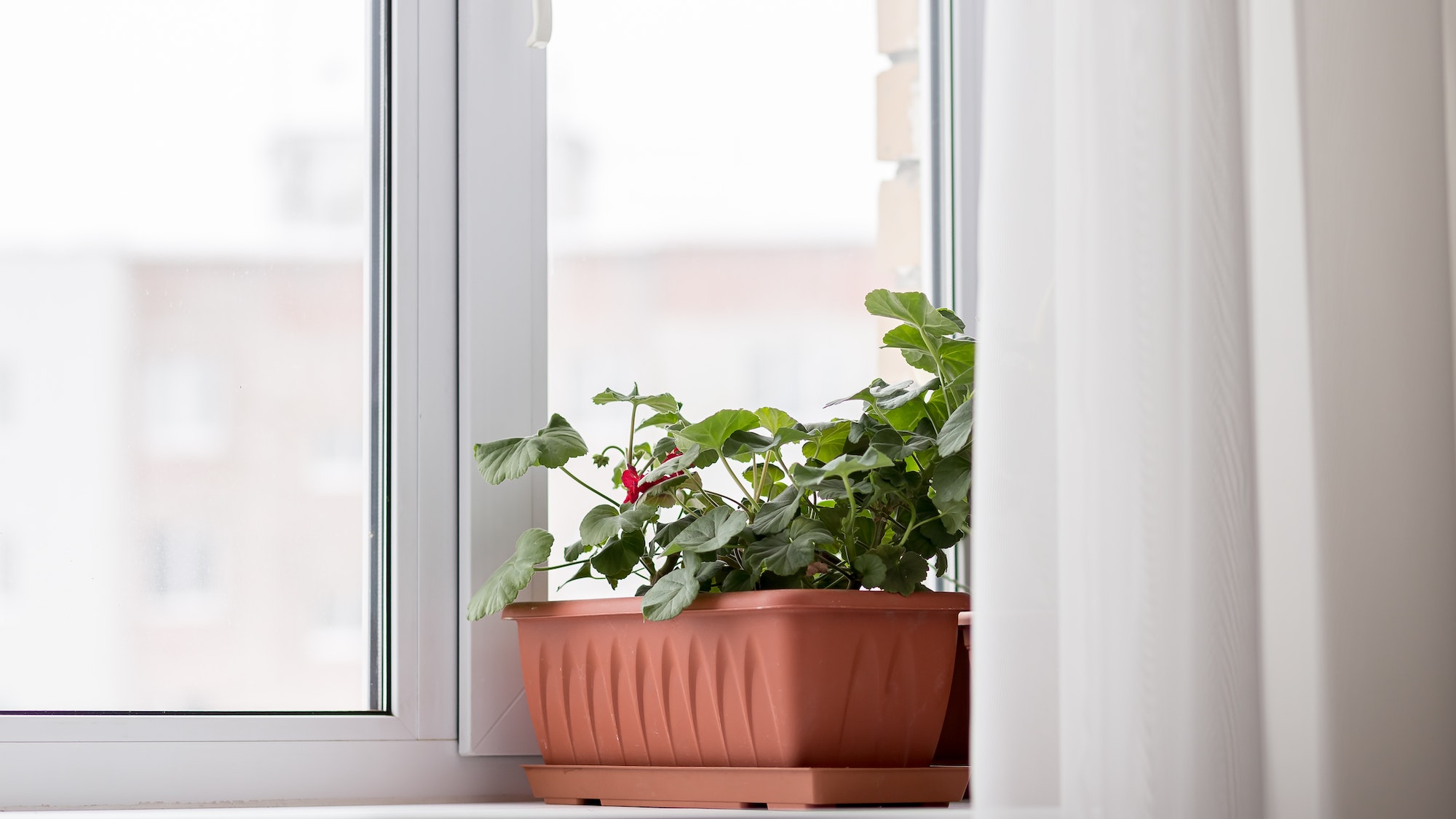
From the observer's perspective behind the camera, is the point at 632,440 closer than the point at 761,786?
No

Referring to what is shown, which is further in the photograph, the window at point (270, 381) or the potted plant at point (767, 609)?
the window at point (270, 381)

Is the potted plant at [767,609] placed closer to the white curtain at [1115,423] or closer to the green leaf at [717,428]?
the green leaf at [717,428]

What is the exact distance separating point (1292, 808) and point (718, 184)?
2.52 ft

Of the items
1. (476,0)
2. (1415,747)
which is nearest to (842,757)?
(1415,747)

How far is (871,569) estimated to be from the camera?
101 cm

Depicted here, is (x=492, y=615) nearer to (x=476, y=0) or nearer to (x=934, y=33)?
(x=476, y=0)

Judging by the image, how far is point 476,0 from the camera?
123 cm

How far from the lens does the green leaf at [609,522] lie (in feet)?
3.42

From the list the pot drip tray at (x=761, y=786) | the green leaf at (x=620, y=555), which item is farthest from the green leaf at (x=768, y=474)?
the pot drip tray at (x=761, y=786)

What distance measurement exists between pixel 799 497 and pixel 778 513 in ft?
0.07

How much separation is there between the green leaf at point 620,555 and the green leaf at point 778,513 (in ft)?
0.33

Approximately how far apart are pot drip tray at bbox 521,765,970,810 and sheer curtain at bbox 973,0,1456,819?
0.82ft

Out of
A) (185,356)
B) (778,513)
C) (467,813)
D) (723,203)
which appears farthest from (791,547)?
(185,356)

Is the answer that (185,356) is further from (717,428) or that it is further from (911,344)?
(911,344)
